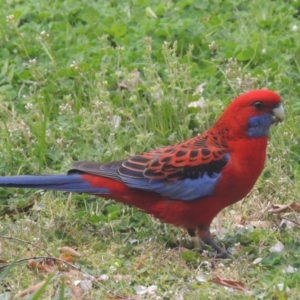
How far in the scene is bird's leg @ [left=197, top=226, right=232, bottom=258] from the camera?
17.8 feet

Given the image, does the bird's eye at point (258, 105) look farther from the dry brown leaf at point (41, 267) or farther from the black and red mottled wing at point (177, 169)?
the dry brown leaf at point (41, 267)

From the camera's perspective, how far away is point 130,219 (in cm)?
577

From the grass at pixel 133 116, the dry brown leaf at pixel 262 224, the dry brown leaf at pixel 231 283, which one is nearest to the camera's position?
the dry brown leaf at pixel 231 283

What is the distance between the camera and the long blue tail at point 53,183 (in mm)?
5395

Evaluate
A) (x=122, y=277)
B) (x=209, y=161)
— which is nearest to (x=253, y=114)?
(x=209, y=161)

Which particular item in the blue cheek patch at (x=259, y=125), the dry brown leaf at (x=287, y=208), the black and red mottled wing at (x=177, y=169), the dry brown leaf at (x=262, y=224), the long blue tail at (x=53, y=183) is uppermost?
the blue cheek patch at (x=259, y=125)

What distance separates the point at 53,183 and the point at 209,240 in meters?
0.89

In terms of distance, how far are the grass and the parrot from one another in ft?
0.71

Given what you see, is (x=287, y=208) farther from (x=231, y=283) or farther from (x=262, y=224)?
(x=231, y=283)

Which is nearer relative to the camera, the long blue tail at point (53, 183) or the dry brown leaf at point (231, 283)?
the dry brown leaf at point (231, 283)

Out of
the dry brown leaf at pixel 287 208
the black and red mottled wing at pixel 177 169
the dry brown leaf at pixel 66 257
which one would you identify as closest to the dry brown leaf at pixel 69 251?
the dry brown leaf at pixel 66 257

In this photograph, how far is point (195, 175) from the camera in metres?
5.42

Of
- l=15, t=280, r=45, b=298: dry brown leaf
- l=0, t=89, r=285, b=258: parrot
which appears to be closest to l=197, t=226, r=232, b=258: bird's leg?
l=0, t=89, r=285, b=258: parrot

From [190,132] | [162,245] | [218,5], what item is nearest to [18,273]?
[162,245]
